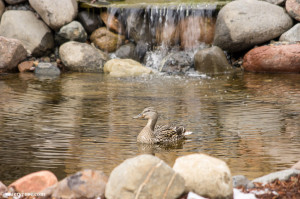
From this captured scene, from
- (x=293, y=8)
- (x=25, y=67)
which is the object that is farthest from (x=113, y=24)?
(x=293, y=8)

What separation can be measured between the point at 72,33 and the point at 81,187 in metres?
12.6

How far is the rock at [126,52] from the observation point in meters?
17.2

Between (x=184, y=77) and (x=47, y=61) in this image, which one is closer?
(x=184, y=77)

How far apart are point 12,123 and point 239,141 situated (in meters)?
3.97

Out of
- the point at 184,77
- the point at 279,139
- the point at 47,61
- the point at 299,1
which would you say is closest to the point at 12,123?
the point at 279,139

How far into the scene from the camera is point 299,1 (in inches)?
622

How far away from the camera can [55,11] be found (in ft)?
55.4

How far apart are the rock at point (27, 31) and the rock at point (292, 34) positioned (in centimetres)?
770

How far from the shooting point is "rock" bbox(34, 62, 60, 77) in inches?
621

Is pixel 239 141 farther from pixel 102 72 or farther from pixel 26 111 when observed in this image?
pixel 102 72

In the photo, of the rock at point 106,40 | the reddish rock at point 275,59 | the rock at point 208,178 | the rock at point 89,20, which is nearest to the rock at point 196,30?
the reddish rock at point 275,59

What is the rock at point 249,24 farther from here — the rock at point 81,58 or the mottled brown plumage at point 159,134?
the mottled brown plumage at point 159,134

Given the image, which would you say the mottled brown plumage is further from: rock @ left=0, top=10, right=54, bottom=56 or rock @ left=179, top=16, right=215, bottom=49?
rock @ left=0, top=10, right=54, bottom=56

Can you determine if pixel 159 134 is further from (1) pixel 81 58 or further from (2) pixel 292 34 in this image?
(2) pixel 292 34
